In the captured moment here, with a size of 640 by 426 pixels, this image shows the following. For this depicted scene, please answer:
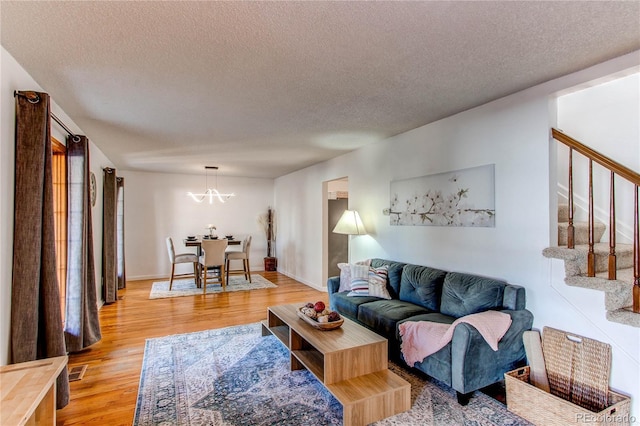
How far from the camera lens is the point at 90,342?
312cm

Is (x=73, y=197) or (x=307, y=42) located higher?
(x=307, y=42)

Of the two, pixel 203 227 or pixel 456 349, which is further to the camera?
pixel 203 227

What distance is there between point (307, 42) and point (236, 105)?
124 cm

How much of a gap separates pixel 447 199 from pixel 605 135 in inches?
51.7

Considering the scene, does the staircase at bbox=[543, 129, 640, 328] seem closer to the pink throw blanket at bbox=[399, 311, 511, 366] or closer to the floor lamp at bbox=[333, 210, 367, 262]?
the pink throw blanket at bbox=[399, 311, 511, 366]

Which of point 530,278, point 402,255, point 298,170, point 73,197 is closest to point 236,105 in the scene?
point 73,197

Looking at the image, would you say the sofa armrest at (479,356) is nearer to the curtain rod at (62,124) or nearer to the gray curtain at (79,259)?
the gray curtain at (79,259)

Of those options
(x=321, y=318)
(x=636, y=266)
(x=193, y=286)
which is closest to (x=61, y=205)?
(x=321, y=318)

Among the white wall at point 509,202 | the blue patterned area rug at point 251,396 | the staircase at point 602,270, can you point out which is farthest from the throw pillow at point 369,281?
the staircase at point 602,270

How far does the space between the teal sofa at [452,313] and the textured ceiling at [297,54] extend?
164 cm

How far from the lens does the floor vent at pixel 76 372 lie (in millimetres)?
2623

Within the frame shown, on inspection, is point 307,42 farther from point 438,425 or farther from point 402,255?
point 402,255

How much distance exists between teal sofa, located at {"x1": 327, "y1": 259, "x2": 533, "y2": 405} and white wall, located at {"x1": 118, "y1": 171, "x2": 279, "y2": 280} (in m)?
4.51

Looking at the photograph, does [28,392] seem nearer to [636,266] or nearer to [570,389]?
[570,389]
